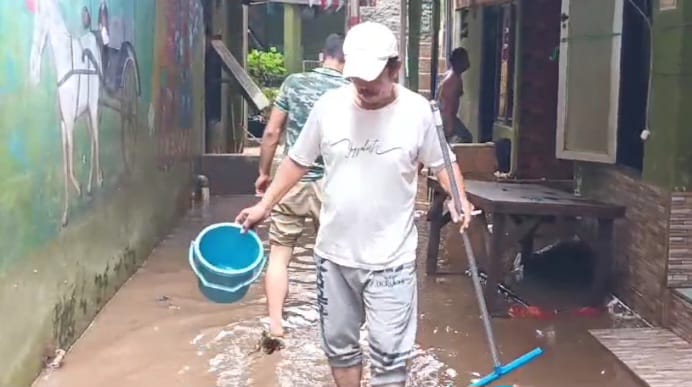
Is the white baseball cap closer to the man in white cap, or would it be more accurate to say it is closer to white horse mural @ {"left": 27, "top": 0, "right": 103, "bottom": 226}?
the man in white cap

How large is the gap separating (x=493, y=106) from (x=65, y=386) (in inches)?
423

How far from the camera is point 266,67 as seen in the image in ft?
72.9

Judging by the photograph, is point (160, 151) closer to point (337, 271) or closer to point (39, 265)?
point (39, 265)

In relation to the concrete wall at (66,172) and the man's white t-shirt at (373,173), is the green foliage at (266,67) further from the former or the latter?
the man's white t-shirt at (373,173)

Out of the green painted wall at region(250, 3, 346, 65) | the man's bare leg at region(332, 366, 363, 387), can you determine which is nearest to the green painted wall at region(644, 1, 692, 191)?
the man's bare leg at region(332, 366, 363, 387)

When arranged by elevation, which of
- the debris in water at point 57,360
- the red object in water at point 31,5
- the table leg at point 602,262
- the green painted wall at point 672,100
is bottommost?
the debris in water at point 57,360

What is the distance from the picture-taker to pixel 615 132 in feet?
22.7

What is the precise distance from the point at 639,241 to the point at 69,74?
3.76 meters

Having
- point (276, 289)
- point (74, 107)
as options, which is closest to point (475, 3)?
point (74, 107)

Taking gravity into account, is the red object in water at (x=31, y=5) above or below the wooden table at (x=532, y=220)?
above

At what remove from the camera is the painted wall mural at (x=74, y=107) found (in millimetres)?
4523

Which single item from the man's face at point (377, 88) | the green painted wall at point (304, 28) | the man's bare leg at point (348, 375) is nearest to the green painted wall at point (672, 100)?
the man's face at point (377, 88)

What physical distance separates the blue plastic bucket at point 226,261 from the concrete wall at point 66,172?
83 centimetres

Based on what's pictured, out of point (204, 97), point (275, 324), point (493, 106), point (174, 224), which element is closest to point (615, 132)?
point (275, 324)
